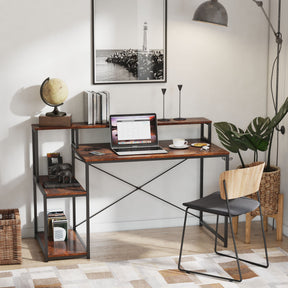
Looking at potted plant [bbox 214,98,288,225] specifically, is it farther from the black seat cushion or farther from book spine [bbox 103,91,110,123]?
book spine [bbox 103,91,110,123]

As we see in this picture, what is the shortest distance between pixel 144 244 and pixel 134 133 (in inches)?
34.3

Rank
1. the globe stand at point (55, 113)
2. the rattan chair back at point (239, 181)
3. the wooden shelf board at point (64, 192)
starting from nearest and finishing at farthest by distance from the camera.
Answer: the rattan chair back at point (239, 181)
the wooden shelf board at point (64, 192)
the globe stand at point (55, 113)

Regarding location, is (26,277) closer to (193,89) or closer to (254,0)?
(193,89)

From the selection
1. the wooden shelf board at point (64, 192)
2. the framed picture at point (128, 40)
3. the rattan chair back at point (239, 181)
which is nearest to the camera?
the rattan chair back at point (239, 181)

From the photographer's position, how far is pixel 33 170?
438cm

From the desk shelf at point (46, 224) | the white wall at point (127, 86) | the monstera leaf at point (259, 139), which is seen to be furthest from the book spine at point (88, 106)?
the monstera leaf at point (259, 139)

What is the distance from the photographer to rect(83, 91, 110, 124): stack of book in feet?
13.9

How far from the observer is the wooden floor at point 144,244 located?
403cm

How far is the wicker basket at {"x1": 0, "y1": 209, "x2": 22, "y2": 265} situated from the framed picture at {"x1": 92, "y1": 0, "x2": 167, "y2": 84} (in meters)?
1.29

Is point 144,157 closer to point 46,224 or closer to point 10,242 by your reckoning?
point 46,224

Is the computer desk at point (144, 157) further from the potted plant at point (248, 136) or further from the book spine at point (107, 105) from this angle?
the book spine at point (107, 105)

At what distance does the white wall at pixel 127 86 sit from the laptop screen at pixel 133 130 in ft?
0.70

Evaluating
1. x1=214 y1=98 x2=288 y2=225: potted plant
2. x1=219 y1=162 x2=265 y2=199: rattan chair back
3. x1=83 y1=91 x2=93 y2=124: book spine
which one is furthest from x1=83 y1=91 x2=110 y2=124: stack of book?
x1=219 y1=162 x2=265 y2=199: rattan chair back

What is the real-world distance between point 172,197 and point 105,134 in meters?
0.81
